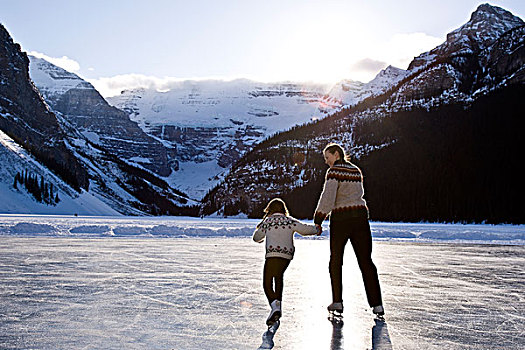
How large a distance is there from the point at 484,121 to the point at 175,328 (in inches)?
4527

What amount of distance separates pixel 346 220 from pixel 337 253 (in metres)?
0.52

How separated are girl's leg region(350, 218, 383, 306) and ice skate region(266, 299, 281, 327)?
1.31 metres

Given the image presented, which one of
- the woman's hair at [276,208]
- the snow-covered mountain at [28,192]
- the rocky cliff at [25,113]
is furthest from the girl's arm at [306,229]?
the rocky cliff at [25,113]

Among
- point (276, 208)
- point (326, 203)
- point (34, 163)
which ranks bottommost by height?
point (276, 208)

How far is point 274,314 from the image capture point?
21.0 ft

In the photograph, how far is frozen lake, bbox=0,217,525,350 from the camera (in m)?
5.57

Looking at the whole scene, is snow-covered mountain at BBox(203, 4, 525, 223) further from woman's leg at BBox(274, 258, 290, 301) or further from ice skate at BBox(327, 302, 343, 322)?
woman's leg at BBox(274, 258, 290, 301)

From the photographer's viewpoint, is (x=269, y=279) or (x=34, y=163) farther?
(x=34, y=163)

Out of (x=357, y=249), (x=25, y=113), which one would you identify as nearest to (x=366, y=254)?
(x=357, y=249)

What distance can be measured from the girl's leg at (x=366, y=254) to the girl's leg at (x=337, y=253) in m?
0.15

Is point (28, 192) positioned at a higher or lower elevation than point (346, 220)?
higher

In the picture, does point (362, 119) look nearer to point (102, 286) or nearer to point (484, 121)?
point (484, 121)

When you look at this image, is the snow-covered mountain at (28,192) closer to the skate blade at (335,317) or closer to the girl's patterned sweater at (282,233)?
the girl's patterned sweater at (282,233)

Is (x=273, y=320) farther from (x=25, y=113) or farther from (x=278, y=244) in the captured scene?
(x=25, y=113)
